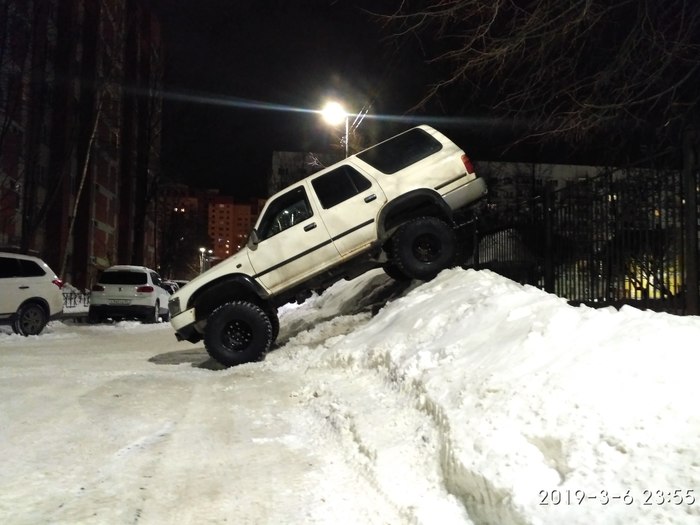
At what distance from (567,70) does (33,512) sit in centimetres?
875

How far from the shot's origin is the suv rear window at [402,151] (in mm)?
8672

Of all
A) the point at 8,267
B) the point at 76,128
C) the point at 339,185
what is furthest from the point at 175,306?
the point at 76,128

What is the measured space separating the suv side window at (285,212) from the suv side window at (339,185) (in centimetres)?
26

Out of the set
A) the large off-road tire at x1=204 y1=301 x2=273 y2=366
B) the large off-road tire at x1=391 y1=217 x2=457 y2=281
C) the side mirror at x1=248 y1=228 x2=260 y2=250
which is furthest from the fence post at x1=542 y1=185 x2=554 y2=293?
the side mirror at x1=248 y1=228 x2=260 y2=250

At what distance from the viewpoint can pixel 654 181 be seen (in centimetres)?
633

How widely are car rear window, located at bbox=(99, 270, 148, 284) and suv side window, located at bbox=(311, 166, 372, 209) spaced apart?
427 inches

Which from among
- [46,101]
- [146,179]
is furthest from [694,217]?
[146,179]

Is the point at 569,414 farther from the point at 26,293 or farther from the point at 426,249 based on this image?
the point at 26,293

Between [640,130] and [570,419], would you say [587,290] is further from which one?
[570,419]

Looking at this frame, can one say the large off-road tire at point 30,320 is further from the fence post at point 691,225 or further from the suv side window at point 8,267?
the fence post at point 691,225

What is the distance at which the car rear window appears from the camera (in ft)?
57.1

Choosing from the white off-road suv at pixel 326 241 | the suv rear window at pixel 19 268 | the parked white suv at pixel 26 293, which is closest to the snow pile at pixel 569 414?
the white off-road suv at pixel 326 241

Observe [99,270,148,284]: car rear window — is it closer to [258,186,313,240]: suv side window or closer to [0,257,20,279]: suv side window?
[0,257,20,279]: suv side window

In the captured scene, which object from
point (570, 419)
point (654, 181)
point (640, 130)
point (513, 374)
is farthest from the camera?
point (640, 130)
